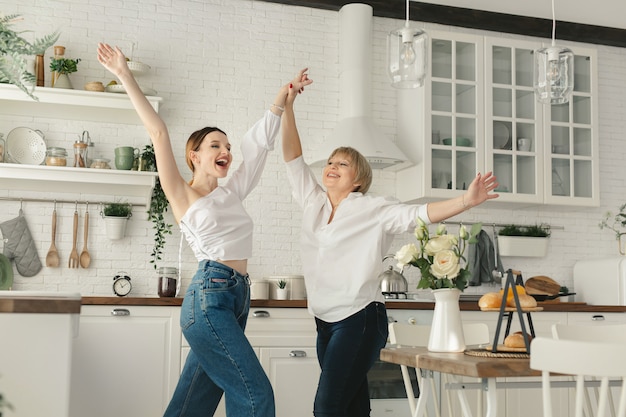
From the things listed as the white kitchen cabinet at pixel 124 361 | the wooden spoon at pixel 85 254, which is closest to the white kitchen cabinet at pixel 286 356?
the white kitchen cabinet at pixel 124 361

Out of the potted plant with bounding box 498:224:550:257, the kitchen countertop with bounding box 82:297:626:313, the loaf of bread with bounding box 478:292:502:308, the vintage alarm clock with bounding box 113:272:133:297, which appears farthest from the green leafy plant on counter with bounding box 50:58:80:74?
the loaf of bread with bounding box 478:292:502:308

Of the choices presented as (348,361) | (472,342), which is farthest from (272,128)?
(472,342)

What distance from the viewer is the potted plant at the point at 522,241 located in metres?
5.90

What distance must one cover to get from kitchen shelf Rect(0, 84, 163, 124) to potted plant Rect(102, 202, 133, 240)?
1.98 feet

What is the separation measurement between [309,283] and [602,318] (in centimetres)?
284

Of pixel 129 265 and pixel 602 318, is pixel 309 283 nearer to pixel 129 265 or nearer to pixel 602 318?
pixel 129 265

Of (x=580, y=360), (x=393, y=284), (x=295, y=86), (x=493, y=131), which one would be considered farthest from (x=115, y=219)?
(x=580, y=360)

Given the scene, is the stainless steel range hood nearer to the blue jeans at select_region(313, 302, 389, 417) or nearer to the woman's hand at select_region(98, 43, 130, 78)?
the blue jeans at select_region(313, 302, 389, 417)

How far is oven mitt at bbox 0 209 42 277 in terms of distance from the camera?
502 cm

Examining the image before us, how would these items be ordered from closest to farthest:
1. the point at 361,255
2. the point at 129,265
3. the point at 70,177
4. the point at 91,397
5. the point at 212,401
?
the point at 212,401 < the point at 361,255 < the point at 91,397 < the point at 70,177 < the point at 129,265

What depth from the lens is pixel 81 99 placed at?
493cm

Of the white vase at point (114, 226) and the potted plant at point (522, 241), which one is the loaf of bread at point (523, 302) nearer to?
the white vase at point (114, 226)

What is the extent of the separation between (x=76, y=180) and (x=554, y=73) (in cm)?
300

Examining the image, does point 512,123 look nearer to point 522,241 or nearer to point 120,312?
point 522,241
